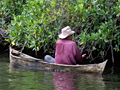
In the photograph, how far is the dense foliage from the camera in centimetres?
838

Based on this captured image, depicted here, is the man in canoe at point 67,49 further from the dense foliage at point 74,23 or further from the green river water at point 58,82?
the dense foliage at point 74,23

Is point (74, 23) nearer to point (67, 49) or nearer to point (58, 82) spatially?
point (67, 49)

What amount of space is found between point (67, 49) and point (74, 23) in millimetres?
1776

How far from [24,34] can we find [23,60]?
154cm

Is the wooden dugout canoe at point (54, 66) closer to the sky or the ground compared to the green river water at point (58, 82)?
closer to the sky

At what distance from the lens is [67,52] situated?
24.6 ft

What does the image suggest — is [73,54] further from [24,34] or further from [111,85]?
[24,34]

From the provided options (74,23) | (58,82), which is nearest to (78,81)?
(58,82)

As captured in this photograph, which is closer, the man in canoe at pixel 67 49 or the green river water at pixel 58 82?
the green river water at pixel 58 82

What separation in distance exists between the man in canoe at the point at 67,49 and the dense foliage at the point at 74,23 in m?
0.84

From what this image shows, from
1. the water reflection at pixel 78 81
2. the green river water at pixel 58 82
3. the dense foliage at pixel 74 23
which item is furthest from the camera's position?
the dense foliage at pixel 74 23

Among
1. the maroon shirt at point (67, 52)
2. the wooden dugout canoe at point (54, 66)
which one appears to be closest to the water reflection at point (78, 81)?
the wooden dugout canoe at point (54, 66)

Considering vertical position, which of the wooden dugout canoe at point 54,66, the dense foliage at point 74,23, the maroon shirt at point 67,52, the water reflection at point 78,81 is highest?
the dense foliage at point 74,23

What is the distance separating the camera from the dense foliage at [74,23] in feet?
27.5
